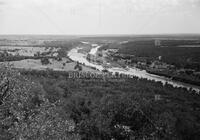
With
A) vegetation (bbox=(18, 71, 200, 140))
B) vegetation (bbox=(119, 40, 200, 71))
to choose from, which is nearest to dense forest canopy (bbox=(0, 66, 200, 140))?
vegetation (bbox=(18, 71, 200, 140))

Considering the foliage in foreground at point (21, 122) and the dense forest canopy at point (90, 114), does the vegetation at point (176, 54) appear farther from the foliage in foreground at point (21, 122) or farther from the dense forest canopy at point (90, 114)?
the foliage in foreground at point (21, 122)

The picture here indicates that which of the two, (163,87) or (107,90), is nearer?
(107,90)

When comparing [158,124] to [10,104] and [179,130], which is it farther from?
[10,104]

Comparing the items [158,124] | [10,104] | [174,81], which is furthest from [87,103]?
[174,81]

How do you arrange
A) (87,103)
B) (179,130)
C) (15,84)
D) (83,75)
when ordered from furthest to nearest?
(83,75), (87,103), (179,130), (15,84)

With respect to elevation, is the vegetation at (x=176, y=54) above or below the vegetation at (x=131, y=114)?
below

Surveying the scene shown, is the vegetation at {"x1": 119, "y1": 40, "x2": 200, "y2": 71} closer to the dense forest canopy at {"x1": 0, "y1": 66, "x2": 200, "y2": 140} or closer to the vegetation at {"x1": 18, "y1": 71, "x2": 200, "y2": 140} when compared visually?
the vegetation at {"x1": 18, "y1": 71, "x2": 200, "y2": 140}

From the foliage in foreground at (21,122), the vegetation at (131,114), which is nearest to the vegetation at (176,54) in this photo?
the vegetation at (131,114)

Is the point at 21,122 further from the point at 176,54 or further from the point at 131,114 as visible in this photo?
the point at 176,54

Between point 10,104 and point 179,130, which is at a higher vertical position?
point 10,104

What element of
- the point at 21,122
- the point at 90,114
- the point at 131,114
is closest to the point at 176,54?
the point at 131,114

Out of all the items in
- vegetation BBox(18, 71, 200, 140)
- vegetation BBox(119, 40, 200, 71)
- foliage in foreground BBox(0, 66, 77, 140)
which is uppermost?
foliage in foreground BBox(0, 66, 77, 140)
